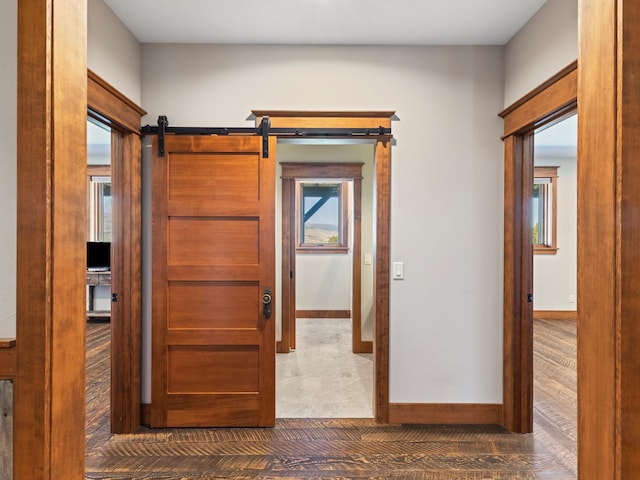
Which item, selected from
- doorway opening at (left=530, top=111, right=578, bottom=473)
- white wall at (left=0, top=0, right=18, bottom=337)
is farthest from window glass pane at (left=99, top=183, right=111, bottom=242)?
doorway opening at (left=530, top=111, right=578, bottom=473)

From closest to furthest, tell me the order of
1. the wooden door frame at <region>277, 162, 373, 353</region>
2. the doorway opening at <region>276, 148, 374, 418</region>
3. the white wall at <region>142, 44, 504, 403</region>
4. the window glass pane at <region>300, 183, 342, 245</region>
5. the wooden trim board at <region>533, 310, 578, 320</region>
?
the white wall at <region>142, 44, 504, 403</region> < the doorway opening at <region>276, 148, 374, 418</region> < the wooden door frame at <region>277, 162, 373, 353</region> < the wooden trim board at <region>533, 310, 578, 320</region> < the window glass pane at <region>300, 183, 342, 245</region>

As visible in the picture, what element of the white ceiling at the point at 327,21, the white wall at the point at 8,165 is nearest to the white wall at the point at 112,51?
the white ceiling at the point at 327,21

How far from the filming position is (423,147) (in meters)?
2.68

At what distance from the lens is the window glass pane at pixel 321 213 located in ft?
21.8

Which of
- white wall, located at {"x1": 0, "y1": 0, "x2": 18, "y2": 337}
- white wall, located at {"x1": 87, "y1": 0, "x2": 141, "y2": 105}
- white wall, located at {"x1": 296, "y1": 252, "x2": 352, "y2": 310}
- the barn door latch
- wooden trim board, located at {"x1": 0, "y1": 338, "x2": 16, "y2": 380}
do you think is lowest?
white wall, located at {"x1": 296, "y1": 252, "x2": 352, "y2": 310}

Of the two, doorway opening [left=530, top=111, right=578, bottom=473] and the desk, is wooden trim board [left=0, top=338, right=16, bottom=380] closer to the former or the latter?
the desk

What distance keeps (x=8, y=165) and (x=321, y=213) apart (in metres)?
5.78

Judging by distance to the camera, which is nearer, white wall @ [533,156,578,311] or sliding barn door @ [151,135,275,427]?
sliding barn door @ [151,135,275,427]

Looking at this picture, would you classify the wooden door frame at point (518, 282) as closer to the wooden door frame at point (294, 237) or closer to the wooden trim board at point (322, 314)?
the wooden door frame at point (294, 237)

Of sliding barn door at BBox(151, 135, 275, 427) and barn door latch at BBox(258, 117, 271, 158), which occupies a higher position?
barn door latch at BBox(258, 117, 271, 158)

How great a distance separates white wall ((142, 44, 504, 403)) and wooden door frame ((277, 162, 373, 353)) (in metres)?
1.73

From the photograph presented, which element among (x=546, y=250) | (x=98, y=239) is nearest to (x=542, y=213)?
(x=546, y=250)

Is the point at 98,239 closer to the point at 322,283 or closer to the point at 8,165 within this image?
the point at 322,283

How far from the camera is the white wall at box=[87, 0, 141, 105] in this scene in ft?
6.88
